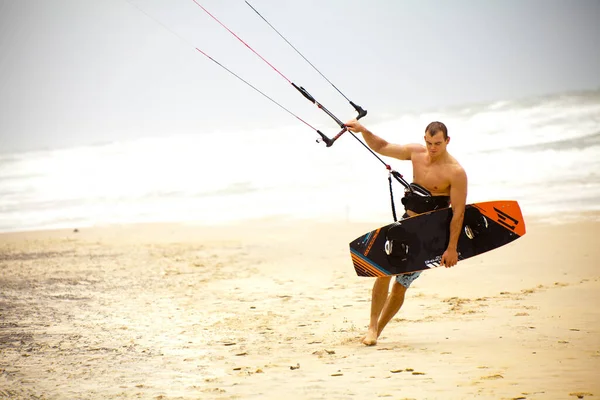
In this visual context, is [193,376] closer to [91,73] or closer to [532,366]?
[532,366]

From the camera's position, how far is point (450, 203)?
15.4ft

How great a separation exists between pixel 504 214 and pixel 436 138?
36.4 inches

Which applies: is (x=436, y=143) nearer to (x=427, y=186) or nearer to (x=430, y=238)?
(x=427, y=186)

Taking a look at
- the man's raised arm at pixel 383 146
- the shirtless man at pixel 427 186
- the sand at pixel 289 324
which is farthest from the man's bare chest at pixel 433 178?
the sand at pixel 289 324

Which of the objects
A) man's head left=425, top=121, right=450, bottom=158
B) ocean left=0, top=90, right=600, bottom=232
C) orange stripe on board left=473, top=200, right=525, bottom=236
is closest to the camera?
man's head left=425, top=121, right=450, bottom=158

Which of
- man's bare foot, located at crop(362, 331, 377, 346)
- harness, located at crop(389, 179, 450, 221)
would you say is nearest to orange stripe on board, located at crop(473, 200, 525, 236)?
harness, located at crop(389, 179, 450, 221)

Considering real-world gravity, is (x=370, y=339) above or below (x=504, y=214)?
below

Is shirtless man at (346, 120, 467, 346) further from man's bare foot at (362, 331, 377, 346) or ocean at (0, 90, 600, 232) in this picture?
ocean at (0, 90, 600, 232)

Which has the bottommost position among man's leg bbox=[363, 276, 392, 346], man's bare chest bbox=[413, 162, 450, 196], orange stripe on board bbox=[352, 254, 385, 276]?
man's leg bbox=[363, 276, 392, 346]

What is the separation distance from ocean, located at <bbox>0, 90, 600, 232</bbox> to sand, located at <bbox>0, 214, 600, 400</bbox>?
2728 mm

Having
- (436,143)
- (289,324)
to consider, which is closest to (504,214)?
(436,143)

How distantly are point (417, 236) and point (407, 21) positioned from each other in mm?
33154

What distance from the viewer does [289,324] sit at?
18.2ft

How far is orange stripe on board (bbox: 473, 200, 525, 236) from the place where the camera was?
195 inches
